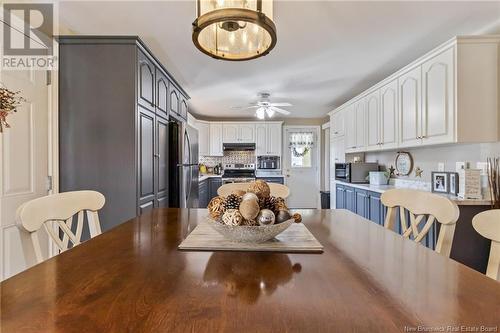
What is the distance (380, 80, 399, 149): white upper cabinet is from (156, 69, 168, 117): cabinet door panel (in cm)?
271

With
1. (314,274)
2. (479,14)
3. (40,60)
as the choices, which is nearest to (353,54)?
(479,14)

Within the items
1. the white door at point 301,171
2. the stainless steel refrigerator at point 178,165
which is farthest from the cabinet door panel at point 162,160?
the white door at point 301,171

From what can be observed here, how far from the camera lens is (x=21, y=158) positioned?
1929 mm

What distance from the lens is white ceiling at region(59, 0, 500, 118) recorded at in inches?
78.5

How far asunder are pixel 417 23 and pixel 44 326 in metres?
2.86

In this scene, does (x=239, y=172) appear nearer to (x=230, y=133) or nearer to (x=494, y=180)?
(x=230, y=133)

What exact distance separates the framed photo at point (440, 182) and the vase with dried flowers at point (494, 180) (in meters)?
0.33

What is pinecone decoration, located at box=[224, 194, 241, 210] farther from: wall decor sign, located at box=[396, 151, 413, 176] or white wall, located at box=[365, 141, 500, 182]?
wall decor sign, located at box=[396, 151, 413, 176]

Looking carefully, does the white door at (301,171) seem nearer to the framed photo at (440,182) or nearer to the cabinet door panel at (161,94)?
the framed photo at (440,182)

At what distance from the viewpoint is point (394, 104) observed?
3180 mm

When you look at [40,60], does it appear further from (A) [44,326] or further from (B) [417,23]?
(B) [417,23]

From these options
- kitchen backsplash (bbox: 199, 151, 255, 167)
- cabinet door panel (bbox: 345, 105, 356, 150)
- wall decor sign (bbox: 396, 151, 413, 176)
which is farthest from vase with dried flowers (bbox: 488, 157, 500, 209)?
kitchen backsplash (bbox: 199, 151, 255, 167)

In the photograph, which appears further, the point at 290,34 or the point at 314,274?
the point at 290,34

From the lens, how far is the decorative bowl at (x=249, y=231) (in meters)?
0.96
